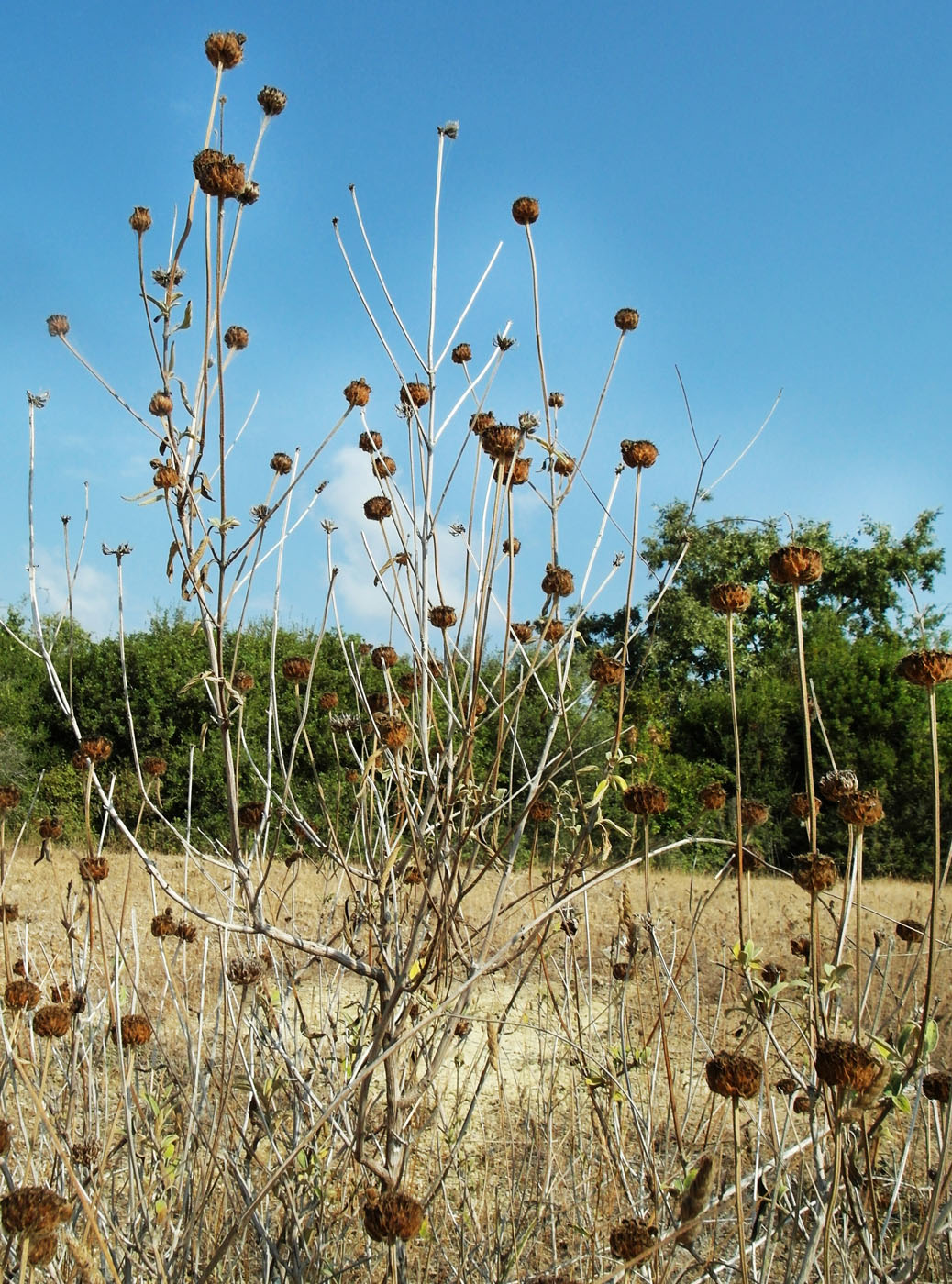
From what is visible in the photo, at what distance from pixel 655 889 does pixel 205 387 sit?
1070cm

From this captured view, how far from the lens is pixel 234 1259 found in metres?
1.80

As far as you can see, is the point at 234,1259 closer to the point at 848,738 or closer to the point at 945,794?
the point at 945,794

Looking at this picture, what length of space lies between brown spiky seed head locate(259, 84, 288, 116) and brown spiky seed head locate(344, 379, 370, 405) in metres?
0.56

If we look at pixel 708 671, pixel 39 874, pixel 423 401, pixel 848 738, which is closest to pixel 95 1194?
pixel 423 401

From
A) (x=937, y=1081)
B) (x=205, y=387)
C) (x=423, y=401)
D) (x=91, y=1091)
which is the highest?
(x=423, y=401)

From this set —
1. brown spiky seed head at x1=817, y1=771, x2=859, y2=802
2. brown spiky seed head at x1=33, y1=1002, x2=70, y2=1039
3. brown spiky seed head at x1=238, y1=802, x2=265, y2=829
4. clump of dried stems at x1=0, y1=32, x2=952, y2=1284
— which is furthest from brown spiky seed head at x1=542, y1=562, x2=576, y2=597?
brown spiky seed head at x1=33, y1=1002, x2=70, y2=1039

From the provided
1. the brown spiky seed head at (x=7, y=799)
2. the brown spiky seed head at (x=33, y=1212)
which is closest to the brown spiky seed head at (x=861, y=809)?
the brown spiky seed head at (x=33, y=1212)

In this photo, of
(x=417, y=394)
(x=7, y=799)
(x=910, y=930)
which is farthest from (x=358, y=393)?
(x=910, y=930)

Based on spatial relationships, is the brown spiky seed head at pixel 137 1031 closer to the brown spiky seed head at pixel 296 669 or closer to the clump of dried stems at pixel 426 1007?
the clump of dried stems at pixel 426 1007

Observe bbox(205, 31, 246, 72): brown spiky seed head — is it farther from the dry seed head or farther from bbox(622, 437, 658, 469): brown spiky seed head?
the dry seed head

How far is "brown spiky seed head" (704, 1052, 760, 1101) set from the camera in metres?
1.16

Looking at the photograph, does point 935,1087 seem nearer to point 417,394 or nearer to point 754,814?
point 754,814

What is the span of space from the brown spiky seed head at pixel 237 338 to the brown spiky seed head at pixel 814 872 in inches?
52.3

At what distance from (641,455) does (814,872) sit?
0.89 m
